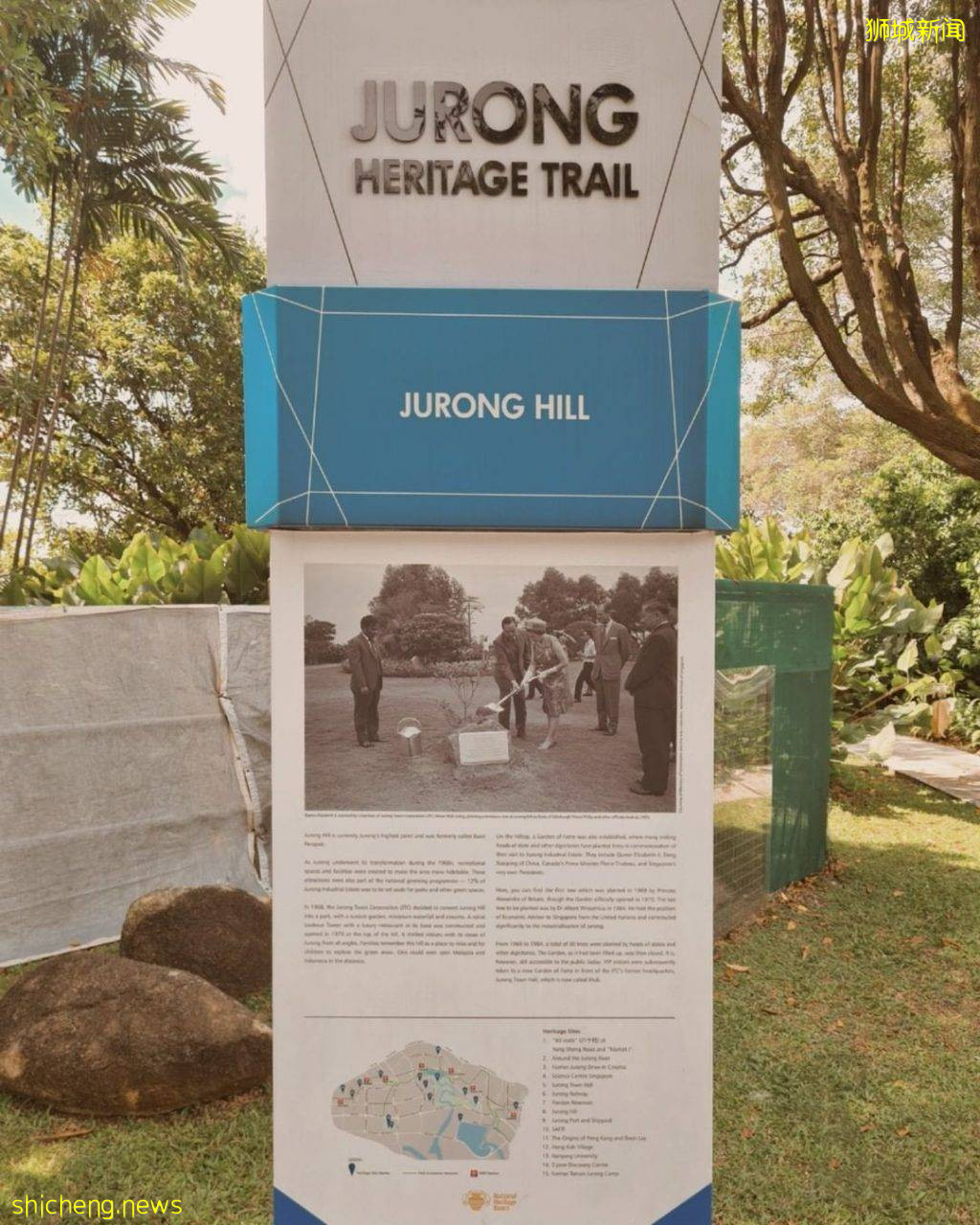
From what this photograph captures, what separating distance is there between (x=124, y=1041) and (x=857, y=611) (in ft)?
22.9

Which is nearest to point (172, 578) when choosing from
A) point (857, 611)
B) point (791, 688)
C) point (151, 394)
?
point (791, 688)

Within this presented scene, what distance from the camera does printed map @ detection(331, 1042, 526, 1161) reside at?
2330mm

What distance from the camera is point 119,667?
5559 millimetres

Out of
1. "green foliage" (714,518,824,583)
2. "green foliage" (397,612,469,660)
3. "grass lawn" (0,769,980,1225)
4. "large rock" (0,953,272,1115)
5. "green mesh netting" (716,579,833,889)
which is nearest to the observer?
"green foliage" (397,612,469,660)

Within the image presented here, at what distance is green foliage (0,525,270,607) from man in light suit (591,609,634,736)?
4649mm

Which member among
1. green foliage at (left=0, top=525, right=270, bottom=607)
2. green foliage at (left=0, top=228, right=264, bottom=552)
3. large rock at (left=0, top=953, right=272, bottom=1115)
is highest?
green foliage at (left=0, top=228, right=264, bottom=552)

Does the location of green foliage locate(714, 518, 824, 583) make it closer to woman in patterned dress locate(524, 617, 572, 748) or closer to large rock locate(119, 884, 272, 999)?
large rock locate(119, 884, 272, 999)

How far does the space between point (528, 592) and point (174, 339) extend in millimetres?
19157

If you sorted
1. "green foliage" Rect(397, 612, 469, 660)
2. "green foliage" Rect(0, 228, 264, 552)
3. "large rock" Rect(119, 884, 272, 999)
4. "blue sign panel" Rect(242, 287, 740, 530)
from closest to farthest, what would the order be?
"blue sign panel" Rect(242, 287, 740, 530), "green foliage" Rect(397, 612, 469, 660), "large rock" Rect(119, 884, 272, 999), "green foliage" Rect(0, 228, 264, 552)

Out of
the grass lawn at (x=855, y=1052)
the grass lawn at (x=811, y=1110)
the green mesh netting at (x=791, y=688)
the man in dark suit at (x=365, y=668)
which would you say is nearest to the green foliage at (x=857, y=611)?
the green mesh netting at (x=791, y=688)

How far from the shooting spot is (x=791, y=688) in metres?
6.44

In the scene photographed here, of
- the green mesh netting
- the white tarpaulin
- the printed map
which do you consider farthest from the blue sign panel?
the white tarpaulin

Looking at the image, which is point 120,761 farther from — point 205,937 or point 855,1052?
point 855,1052

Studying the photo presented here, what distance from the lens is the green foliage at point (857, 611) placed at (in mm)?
8414
